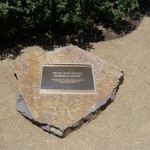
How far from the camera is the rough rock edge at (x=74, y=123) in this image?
5098mm

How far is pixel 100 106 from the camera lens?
5387mm

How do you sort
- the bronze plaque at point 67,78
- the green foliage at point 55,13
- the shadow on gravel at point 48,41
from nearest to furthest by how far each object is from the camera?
the bronze plaque at point 67,78, the green foliage at point 55,13, the shadow on gravel at point 48,41

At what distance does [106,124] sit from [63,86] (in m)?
0.93

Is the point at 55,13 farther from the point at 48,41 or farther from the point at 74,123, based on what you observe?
the point at 74,123

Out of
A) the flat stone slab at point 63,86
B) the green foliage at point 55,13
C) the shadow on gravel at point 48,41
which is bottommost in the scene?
the shadow on gravel at point 48,41

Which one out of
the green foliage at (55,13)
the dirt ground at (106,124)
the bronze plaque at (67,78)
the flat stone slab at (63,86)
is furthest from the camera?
the green foliage at (55,13)

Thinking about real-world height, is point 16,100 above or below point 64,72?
below

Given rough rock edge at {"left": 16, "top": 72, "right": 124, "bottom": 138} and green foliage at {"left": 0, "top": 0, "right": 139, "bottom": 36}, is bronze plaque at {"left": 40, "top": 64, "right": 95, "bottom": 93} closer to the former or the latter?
rough rock edge at {"left": 16, "top": 72, "right": 124, "bottom": 138}

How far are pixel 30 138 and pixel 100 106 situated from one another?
1203mm

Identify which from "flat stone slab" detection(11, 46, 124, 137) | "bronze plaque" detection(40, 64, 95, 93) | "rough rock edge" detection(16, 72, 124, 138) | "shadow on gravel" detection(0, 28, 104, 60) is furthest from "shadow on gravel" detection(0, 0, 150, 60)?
"rough rock edge" detection(16, 72, 124, 138)

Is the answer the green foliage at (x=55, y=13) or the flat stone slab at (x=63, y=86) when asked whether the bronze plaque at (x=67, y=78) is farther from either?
the green foliage at (x=55, y=13)

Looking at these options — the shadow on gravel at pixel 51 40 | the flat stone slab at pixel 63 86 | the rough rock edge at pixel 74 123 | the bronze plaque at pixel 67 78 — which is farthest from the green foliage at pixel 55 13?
the rough rock edge at pixel 74 123

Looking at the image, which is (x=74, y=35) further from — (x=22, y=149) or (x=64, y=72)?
(x=22, y=149)

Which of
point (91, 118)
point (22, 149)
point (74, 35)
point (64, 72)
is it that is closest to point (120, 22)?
point (74, 35)
